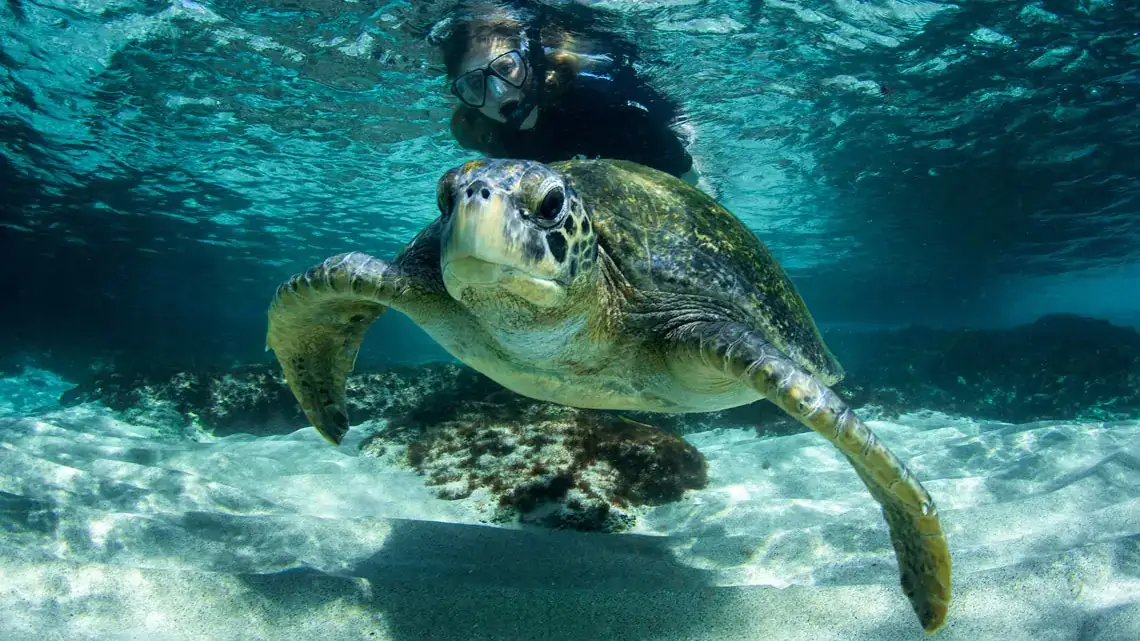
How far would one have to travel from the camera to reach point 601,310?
2.90 metres

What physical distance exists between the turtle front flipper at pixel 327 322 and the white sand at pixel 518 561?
35.7 inches

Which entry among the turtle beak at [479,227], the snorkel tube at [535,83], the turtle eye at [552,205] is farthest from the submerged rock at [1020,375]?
the turtle beak at [479,227]

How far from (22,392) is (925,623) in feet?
81.0

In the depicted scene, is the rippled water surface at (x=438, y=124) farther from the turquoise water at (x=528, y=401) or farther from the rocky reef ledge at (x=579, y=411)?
the rocky reef ledge at (x=579, y=411)

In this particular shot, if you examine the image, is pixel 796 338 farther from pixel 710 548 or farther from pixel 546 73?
pixel 546 73

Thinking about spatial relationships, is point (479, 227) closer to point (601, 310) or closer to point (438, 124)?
point (601, 310)

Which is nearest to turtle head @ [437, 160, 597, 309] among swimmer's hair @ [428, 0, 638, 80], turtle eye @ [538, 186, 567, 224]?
turtle eye @ [538, 186, 567, 224]

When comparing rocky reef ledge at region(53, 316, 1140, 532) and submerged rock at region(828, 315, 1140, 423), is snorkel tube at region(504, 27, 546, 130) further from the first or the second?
submerged rock at region(828, 315, 1140, 423)

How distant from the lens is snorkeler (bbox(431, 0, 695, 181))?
810cm

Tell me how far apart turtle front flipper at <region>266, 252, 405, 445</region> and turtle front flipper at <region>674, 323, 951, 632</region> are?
207cm

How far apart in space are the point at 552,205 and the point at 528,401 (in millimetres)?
4582

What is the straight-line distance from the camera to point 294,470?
5848 millimetres

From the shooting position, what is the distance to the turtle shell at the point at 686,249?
3.21 metres

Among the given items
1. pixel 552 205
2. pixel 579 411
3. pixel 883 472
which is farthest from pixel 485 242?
pixel 579 411
